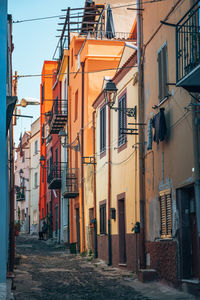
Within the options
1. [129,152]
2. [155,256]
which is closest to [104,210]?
[129,152]

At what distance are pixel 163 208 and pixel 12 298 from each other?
4459 millimetres

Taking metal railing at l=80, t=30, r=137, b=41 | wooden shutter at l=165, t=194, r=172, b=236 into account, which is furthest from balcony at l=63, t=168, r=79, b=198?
wooden shutter at l=165, t=194, r=172, b=236

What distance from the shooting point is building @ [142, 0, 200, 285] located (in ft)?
36.1

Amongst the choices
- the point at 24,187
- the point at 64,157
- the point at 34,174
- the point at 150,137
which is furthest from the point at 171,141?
the point at 24,187

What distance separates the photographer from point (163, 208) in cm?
1335

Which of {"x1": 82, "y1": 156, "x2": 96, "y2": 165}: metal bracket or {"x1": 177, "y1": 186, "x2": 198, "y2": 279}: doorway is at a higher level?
{"x1": 82, "y1": 156, "x2": 96, "y2": 165}: metal bracket

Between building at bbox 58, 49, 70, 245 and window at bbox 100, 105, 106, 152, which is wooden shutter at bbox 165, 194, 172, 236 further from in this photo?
building at bbox 58, 49, 70, 245

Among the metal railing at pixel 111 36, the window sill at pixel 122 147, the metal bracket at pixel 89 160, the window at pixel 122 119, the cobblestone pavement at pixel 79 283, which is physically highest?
the metal railing at pixel 111 36

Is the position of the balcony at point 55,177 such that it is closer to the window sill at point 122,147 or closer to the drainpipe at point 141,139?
the window sill at point 122,147

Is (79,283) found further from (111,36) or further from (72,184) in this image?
(111,36)

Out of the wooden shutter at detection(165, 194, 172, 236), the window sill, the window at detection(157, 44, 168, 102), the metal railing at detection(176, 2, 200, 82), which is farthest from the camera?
the window sill

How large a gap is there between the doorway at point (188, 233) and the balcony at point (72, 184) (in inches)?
539

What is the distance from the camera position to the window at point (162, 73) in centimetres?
1337

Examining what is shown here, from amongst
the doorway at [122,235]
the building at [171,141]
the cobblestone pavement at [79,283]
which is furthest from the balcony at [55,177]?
the building at [171,141]
